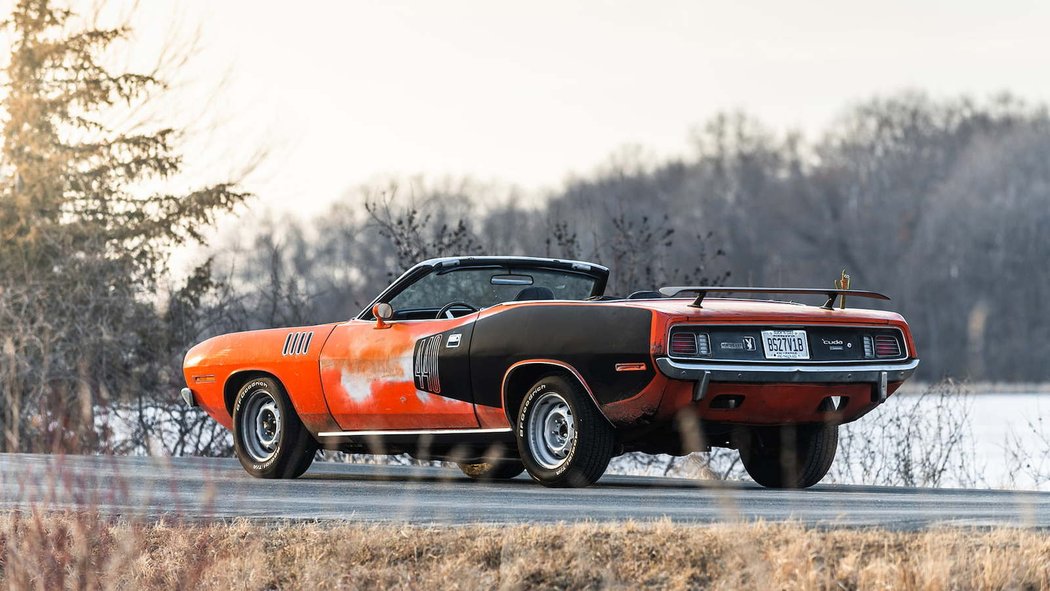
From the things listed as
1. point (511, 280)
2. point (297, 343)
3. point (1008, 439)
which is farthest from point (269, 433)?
point (1008, 439)

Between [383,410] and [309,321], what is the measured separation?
8.92m

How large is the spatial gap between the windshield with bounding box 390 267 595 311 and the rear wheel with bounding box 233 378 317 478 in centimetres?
115

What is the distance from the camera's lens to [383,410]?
10219 millimetres

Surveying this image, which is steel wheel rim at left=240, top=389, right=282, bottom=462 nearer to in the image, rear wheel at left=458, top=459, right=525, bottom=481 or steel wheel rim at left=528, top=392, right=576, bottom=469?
rear wheel at left=458, top=459, right=525, bottom=481

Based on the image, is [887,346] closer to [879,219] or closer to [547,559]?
[547,559]

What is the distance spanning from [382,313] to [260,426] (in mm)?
1664

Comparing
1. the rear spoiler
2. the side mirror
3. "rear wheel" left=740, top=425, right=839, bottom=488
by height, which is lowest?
"rear wheel" left=740, top=425, right=839, bottom=488

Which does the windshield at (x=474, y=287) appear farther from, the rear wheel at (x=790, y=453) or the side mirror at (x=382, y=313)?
the rear wheel at (x=790, y=453)

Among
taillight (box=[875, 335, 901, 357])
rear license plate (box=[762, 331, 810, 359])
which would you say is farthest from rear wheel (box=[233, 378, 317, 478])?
taillight (box=[875, 335, 901, 357])

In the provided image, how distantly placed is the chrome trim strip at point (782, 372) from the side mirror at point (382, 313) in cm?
238

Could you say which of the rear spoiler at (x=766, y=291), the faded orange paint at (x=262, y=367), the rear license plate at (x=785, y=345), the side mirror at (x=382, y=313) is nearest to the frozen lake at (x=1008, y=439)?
the rear spoiler at (x=766, y=291)

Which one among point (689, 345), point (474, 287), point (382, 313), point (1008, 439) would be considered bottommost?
point (1008, 439)

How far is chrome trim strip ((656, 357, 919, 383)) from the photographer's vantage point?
27.8ft

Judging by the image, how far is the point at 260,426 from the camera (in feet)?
37.0
